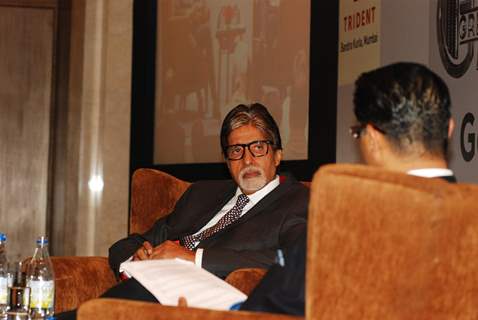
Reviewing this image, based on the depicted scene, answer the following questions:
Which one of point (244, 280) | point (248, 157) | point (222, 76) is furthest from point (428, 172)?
point (222, 76)

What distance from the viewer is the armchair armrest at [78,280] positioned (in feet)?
11.0

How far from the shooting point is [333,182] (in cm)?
169

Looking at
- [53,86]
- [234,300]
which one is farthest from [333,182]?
[53,86]

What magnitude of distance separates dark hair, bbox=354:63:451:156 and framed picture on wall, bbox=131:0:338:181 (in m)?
2.38

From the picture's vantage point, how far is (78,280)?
341cm

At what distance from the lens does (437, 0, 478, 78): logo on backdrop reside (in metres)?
3.41

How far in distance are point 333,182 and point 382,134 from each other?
1.00ft

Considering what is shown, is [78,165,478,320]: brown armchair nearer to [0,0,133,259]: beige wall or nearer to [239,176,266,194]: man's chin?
[239,176,266,194]: man's chin

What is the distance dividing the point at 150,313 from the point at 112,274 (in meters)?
1.61

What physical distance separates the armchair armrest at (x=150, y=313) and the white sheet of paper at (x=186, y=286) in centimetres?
22

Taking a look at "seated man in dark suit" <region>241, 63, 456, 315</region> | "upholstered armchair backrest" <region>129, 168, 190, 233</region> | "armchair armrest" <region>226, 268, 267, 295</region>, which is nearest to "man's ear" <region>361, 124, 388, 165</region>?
"seated man in dark suit" <region>241, 63, 456, 315</region>

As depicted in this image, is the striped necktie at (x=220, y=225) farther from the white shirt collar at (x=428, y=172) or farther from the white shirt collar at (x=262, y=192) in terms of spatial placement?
the white shirt collar at (x=428, y=172)

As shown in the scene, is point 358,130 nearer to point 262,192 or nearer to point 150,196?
point 262,192

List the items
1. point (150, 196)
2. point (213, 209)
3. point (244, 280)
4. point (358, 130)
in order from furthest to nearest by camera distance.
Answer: point (150, 196), point (213, 209), point (244, 280), point (358, 130)
